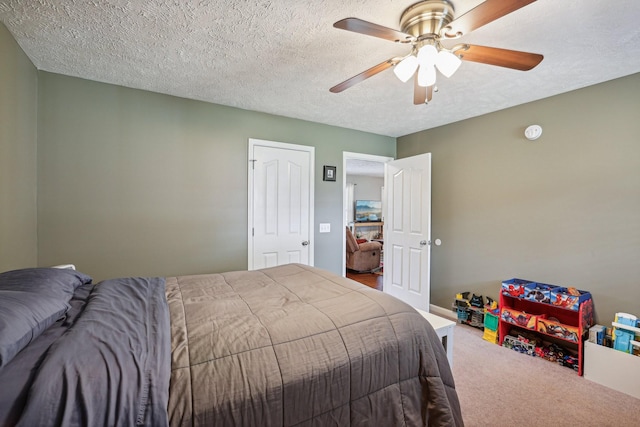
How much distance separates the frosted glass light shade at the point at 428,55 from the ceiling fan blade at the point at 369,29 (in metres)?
0.10

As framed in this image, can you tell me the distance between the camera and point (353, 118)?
11.1ft

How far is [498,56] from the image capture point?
146cm

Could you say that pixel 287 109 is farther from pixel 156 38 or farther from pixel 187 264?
pixel 187 264

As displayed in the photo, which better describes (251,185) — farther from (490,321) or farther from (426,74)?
(490,321)

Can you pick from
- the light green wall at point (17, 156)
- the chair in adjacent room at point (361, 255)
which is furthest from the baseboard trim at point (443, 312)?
the light green wall at point (17, 156)

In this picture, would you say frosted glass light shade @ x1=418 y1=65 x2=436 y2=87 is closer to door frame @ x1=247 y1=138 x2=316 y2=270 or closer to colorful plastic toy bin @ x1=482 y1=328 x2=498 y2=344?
door frame @ x1=247 y1=138 x2=316 y2=270

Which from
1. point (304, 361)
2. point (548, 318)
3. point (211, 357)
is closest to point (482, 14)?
point (304, 361)

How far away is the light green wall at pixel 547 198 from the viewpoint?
2.30m

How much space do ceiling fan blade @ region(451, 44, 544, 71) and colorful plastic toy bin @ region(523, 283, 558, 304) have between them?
2022mm

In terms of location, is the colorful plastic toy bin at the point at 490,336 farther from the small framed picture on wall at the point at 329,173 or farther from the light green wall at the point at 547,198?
the small framed picture on wall at the point at 329,173

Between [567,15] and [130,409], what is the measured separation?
2.61 m

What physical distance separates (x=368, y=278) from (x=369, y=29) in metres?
4.99

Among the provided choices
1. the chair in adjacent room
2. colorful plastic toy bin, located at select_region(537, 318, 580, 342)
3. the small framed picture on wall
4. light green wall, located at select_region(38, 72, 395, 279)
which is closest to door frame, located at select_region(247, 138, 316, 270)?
light green wall, located at select_region(38, 72, 395, 279)

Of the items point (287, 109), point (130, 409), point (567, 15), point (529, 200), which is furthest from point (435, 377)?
point (287, 109)
